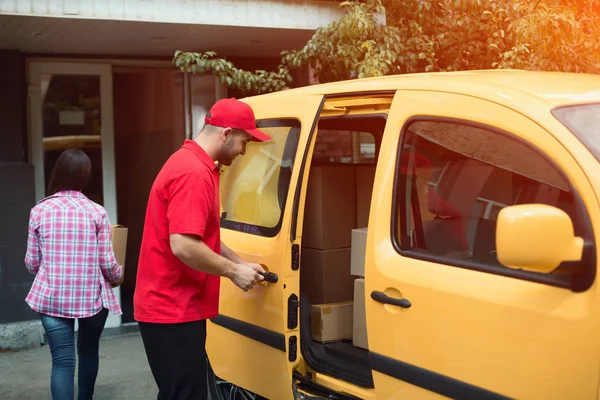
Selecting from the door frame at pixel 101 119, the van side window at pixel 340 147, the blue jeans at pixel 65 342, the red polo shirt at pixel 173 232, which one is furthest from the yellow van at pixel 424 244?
the door frame at pixel 101 119

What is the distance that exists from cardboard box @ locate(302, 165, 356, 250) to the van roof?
0.73m

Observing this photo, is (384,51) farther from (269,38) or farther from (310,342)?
(310,342)

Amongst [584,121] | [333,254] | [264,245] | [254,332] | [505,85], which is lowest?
[254,332]

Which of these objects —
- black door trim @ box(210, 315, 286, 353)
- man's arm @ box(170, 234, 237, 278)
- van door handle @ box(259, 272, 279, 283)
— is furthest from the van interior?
man's arm @ box(170, 234, 237, 278)

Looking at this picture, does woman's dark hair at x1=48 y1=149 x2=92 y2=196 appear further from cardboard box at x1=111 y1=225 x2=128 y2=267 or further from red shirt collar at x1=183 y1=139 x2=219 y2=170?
red shirt collar at x1=183 y1=139 x2=219 y2=170

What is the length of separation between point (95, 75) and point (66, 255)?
438cm

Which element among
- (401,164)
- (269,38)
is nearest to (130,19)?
(269,38)

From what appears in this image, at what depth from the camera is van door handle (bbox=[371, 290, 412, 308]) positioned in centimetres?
343

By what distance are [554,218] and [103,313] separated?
3.17 meters

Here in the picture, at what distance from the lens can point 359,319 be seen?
179 inches

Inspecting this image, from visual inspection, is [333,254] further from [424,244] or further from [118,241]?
[118,241]

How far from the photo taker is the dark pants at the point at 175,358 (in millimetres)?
3811

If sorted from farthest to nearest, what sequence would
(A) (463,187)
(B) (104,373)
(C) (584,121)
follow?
(B) (104,373) → (A) (463,187) → (C) (584,121)

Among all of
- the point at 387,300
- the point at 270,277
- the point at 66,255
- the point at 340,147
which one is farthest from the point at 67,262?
the point at 340,147
